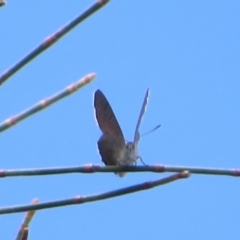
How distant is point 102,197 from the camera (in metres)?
1.84

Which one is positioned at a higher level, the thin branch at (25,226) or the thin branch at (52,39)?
the thin branch at (52,39)

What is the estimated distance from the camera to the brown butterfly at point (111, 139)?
Answer: 12.0 ft

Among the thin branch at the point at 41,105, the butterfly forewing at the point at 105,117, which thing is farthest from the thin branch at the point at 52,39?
the butterfly forewing at the point at 105,117

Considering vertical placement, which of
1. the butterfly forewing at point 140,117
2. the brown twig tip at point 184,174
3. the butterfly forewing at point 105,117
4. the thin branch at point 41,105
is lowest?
the brown twig tip at point 184,174

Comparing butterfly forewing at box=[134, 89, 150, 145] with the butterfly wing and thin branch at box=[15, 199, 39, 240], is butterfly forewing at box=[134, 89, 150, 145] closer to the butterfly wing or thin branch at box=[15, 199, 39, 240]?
the butterfly wing

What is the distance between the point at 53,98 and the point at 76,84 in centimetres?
12

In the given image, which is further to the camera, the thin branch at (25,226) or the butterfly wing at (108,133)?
the butterfly wing at (108,133)

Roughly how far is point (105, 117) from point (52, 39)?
6.78ft

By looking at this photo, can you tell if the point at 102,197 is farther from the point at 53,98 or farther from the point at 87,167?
the point at 53,98

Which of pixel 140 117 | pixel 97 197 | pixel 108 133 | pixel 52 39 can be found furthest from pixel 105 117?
pixel 52 39

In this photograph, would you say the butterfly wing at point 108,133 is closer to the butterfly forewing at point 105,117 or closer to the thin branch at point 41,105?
the butterfly forewing at point 105,117

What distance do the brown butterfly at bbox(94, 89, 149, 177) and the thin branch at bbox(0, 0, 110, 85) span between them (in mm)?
1788

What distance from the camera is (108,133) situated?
152 inches

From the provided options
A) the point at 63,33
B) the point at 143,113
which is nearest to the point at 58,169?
the point at 63,33
